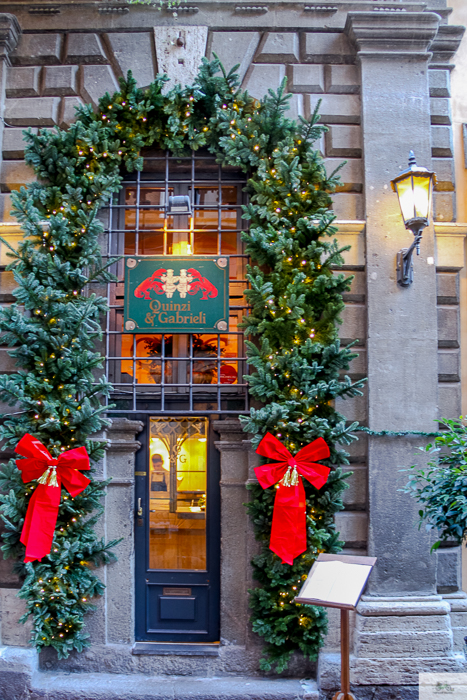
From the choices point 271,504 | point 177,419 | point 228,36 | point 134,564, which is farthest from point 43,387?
point 228,36

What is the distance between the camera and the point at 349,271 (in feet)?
17.6

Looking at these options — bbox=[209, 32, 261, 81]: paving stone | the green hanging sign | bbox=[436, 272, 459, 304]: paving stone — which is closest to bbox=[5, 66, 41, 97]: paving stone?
bbox=[209, 32, 261, 81]: paving stone

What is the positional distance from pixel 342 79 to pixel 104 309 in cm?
345

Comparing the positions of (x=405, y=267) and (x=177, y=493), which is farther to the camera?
(x=177, y=493)

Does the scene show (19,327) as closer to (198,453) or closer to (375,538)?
(198,453)

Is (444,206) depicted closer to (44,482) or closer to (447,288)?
(447,288)

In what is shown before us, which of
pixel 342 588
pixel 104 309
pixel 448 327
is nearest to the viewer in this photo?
pixel 342 588

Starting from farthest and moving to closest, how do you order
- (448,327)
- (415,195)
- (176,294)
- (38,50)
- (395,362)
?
(38,50) < (176,294) < (448,327) < (395,362) < (415,195)

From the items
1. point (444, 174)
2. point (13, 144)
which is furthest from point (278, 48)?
point (13, 144)

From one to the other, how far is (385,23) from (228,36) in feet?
5.31

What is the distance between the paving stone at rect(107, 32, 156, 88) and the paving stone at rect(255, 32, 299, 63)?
3.74 ft

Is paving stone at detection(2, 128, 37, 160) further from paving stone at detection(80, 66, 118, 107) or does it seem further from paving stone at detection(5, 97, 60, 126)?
paving stone at detection(80, 66, 118, 107)

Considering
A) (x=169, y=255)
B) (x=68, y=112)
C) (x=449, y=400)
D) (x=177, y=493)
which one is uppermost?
(x=68, y=112)

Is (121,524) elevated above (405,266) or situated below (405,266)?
below
